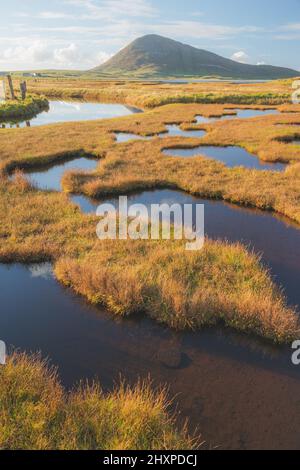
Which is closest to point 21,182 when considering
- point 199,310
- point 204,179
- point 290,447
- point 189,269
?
point 204,179

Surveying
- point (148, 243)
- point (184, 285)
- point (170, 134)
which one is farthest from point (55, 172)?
point (184, 285)

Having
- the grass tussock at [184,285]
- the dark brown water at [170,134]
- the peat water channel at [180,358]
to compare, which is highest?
the dark brown water at [170,134]

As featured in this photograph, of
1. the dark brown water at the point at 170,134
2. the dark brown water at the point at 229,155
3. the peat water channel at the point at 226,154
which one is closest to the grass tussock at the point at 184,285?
the dark brown water at the point at 229,155

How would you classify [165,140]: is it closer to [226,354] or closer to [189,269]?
[189,269]

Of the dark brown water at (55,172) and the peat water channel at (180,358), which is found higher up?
the dark brown water at (55,172)

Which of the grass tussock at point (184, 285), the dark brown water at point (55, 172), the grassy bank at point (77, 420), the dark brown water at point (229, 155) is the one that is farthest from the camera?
the dark brown water at point (229, 155)

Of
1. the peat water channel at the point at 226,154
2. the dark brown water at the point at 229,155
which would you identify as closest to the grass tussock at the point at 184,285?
the dark brown water at the point at 229,155

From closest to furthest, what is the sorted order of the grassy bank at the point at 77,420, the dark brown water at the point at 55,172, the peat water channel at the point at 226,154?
the grassy bank at the point at 77,420 → the dark brown water at the point at 55,172 → the peat water channel at the point at 226,154

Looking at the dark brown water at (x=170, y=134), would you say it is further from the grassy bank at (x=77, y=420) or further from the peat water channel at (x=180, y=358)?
the grassy bank at (x=77, y=420)

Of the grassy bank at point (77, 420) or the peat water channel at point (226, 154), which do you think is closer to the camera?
the grassy bank at point (77, 420)
